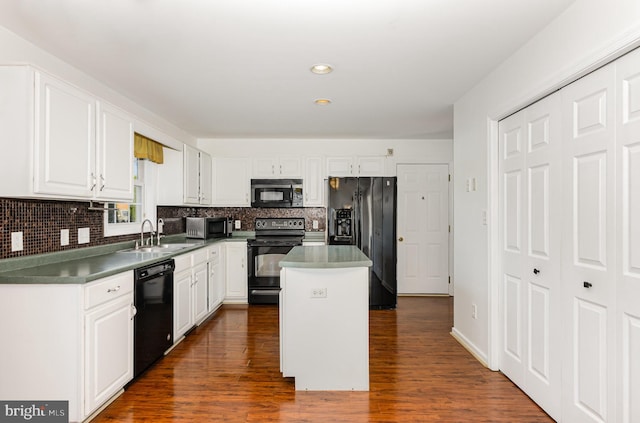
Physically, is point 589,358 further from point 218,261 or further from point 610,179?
point 218,261

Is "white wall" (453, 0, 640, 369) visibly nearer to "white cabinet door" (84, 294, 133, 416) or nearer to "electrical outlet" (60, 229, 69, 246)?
"white cabinet door" (84, 294, 133, 416)

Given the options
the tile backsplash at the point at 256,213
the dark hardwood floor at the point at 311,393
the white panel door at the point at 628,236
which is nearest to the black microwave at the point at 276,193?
the tile backsplash at the point at 256,213

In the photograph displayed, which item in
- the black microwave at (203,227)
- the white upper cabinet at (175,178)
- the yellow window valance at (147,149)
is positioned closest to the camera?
the yellow window valance at (147,149)

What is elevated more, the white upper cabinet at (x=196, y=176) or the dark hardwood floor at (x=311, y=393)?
the white upper cabinet at (x=196, y=176)

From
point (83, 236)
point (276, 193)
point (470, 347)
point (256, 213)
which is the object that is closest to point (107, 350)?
point (83, 236)

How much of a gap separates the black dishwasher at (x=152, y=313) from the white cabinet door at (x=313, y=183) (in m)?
→ 2.37

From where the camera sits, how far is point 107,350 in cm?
226

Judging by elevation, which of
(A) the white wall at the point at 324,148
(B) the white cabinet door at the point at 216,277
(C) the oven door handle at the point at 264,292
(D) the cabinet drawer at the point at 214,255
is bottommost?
(C) the oven door handle at the point at 264,292

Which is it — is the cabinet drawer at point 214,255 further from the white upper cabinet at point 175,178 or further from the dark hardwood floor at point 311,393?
the dark hardwood floor at point 311,393

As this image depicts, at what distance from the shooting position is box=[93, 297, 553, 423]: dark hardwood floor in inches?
87.6

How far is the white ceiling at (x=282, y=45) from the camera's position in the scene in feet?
6.28

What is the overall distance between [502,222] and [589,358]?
1.12 meters

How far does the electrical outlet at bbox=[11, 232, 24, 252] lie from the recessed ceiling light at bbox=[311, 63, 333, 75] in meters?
2.23

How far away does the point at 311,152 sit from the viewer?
17.2 feet
